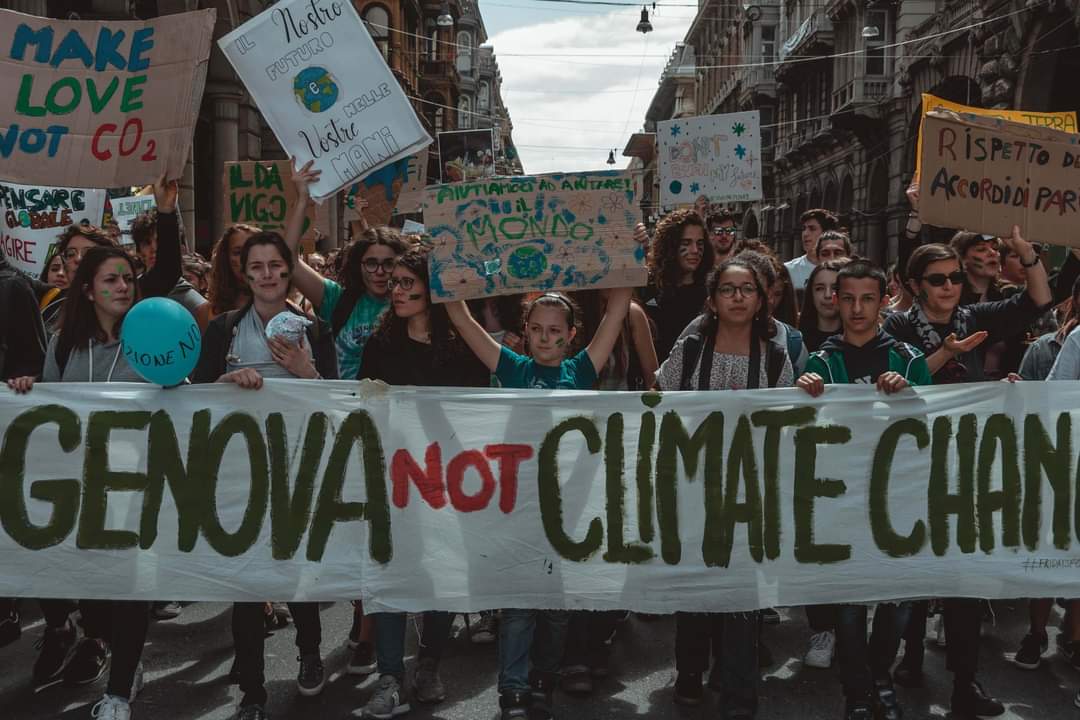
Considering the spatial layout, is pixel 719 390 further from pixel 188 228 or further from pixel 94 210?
pixel 188 228

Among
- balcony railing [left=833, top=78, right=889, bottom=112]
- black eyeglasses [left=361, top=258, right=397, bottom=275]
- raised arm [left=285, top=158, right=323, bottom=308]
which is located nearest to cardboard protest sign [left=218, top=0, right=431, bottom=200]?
raised arm [left=285, top=158, right=323, bottom=308]

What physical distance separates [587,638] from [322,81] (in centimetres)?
285

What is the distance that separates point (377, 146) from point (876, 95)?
1245 inches

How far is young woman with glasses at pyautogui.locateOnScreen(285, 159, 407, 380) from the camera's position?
4992 mm

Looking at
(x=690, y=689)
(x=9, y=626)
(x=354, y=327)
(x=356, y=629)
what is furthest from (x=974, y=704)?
(x=9, y=626)

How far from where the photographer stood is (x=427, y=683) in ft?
14.2

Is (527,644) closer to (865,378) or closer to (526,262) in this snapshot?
(526,262)

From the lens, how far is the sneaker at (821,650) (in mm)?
4836

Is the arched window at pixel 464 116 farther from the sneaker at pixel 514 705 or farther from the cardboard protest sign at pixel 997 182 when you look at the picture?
the sneaker at pixel 514 705

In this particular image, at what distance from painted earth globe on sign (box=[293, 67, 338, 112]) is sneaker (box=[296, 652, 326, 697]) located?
2.54m

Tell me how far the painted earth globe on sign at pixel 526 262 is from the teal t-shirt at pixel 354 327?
0.90 metres

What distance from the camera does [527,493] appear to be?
4.15m

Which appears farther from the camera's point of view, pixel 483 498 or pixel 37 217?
pixel 37 217

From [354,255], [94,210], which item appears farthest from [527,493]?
[94,210]
